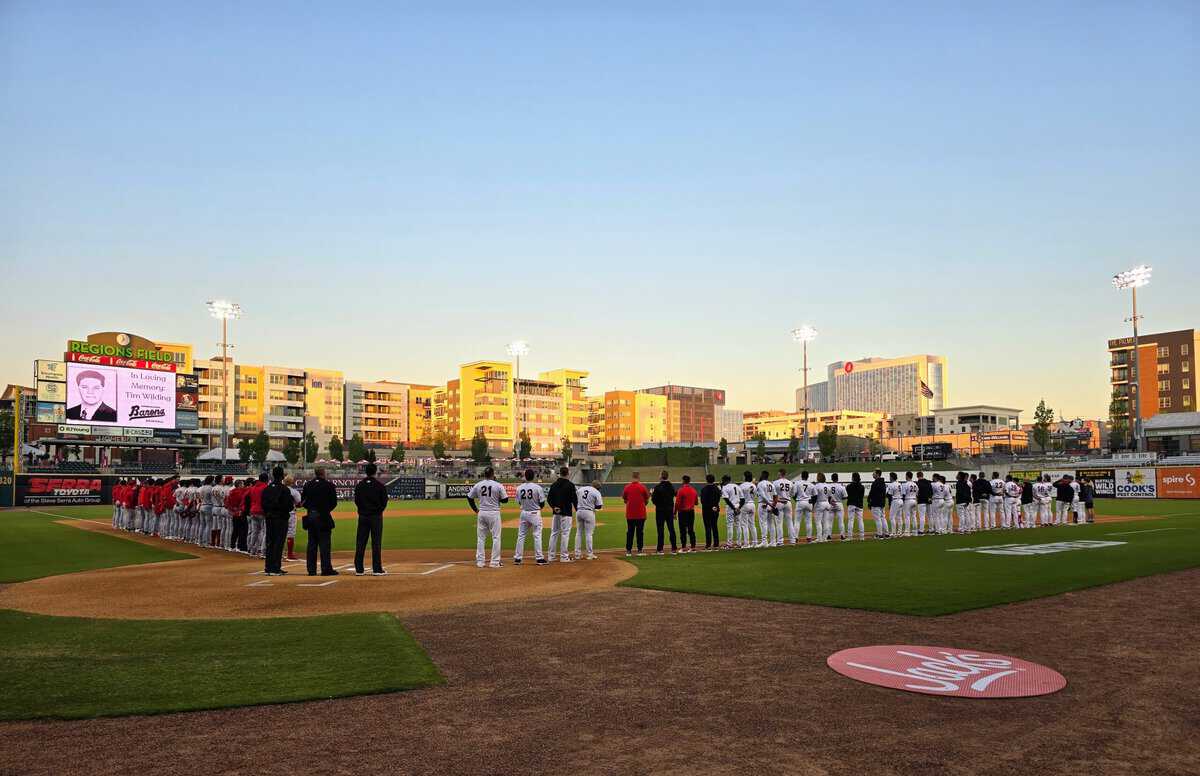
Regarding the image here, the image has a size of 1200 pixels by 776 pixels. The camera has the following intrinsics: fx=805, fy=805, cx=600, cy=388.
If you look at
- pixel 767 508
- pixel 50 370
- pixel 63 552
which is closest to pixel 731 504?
pixel 767 508

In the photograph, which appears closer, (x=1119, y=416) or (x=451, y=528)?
(x=451, y=528)

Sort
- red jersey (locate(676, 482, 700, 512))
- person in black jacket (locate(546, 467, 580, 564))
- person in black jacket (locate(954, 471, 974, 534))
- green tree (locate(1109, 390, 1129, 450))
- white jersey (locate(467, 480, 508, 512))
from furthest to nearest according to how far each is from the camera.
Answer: green tree (locate(1109, 390, 1129, 450))
person in black jacket (locate(954, 471, 974, 534))
red jersey (locate(676, 482, 700, 512))
person in black jacket (locate(546, 467, 580, 564))
white jersey (locate(467, 480, 508, 512))

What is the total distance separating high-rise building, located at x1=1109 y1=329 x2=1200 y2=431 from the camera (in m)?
132

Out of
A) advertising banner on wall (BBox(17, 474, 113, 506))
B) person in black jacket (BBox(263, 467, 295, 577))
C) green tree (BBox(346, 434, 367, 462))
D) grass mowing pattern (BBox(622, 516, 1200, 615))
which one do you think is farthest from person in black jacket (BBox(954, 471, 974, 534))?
green tree (BBox(346, 434, 367, 462))

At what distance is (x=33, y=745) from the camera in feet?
19.3

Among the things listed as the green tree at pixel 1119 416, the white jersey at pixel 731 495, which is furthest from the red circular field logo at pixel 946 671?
the green tree at pixel 1119 416

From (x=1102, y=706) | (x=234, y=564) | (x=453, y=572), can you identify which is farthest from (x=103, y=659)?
(x=234, y=564)

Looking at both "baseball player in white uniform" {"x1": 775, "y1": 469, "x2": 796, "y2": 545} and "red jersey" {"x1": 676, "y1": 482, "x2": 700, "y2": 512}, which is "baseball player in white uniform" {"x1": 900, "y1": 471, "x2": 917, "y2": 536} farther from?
"red jersey" {"x1": 676, "y1": 482, "x2": 700, "y2": 512}

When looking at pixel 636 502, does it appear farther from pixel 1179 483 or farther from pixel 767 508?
pixel 1179 483

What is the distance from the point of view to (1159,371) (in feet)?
448

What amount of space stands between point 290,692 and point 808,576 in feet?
34.8

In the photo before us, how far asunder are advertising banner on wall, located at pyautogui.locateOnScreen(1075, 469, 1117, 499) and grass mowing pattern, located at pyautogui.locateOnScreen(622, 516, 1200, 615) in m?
35.0

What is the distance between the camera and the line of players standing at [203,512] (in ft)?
67.5

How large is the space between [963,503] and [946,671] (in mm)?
21654
